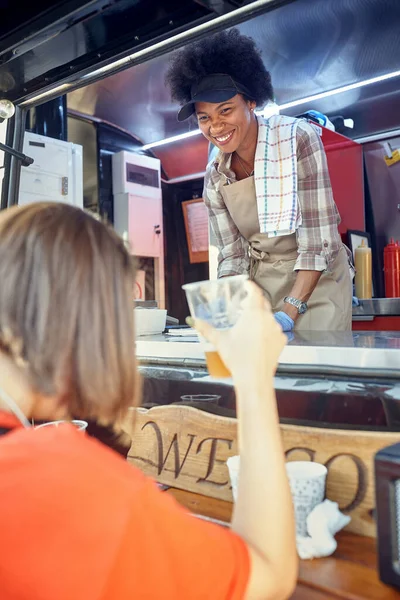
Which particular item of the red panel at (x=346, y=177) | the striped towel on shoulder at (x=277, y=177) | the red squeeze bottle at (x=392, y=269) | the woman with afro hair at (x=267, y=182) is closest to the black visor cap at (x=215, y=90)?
the woman with afro hair at (x=267, y=182)

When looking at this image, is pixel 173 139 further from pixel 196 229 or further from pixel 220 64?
pixel 220 64

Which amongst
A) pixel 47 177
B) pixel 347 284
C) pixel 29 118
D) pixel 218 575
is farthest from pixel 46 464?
pixel 29 118

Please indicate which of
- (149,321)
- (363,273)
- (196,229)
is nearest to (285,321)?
(149,321)

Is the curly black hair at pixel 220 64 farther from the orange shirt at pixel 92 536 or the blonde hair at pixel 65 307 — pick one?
the orange shirt at pixel 92 536

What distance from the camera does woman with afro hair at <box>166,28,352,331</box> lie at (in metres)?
2.04

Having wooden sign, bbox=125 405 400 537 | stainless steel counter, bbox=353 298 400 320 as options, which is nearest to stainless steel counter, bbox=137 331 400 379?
wooden sign, bbox=125 405 400 537

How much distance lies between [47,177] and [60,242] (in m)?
2.65

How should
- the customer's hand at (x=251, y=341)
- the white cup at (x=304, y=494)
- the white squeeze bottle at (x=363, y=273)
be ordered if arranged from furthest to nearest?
the white squeeze bottle at (x=363, y=273)
the white cup at (x=304, y=494)
the customer's hand at (x=251, y=341)

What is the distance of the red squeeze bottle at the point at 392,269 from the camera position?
3.61 m

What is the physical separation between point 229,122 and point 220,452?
134cm

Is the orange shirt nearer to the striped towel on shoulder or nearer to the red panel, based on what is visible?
the striped towel on shoulder

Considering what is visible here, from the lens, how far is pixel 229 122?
209cm

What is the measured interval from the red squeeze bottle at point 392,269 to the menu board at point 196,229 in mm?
1934

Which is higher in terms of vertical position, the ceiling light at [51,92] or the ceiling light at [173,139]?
the ceiling light at [173,139]
